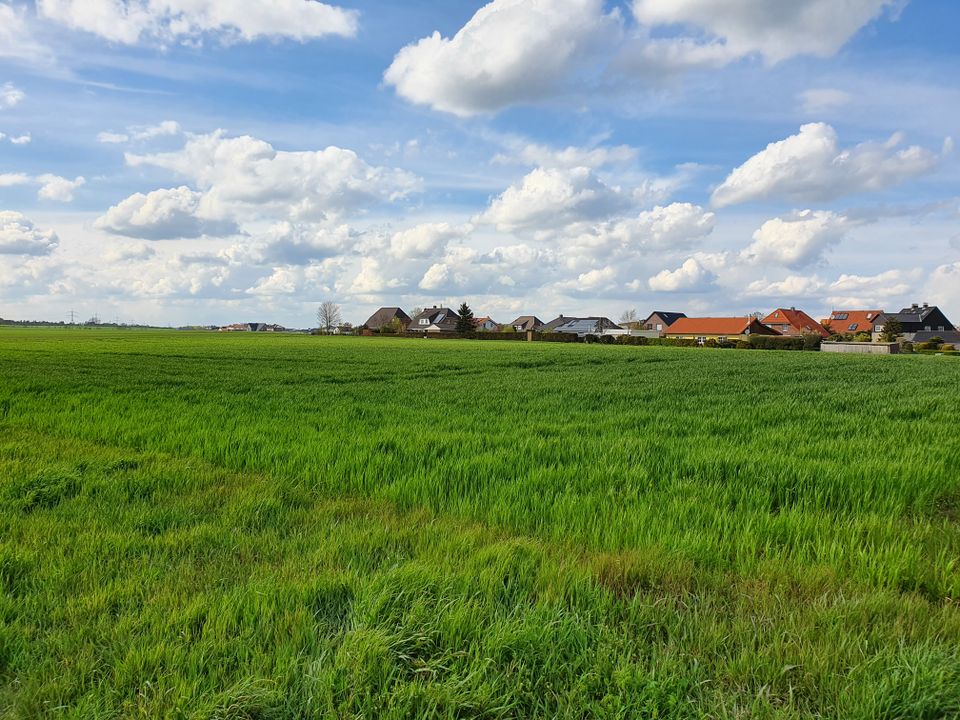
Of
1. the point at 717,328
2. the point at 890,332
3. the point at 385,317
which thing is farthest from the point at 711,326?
A: the point at 385,317

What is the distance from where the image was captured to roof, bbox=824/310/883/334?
106 m

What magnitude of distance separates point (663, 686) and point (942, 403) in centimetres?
1339

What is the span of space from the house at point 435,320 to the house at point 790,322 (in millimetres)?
71499

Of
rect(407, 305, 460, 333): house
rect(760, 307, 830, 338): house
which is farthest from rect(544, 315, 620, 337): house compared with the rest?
rect(760, 307, 830, 338): house

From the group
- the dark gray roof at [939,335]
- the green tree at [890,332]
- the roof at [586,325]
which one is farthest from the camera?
the roof at [586,325]

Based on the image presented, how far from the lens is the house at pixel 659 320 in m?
135

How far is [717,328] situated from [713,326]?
1.26 meters

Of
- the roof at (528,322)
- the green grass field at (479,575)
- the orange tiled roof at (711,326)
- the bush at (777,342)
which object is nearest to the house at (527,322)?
the roof at (528,322)

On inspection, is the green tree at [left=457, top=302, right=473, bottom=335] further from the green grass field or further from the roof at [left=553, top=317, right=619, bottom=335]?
the green grass field

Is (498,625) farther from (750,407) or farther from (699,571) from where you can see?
(750,407)

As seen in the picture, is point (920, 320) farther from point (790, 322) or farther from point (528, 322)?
point (528, 322)

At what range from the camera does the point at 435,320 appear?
131500mm

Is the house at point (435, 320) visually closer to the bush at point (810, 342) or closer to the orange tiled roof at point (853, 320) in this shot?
the bush at point (810, 342)

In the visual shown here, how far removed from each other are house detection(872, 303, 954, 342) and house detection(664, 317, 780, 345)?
69.1 feet
